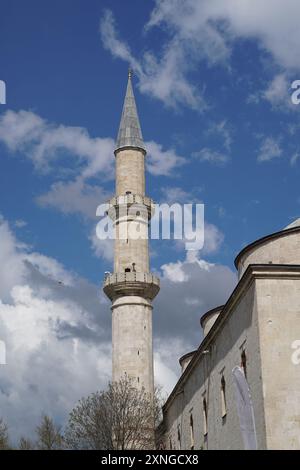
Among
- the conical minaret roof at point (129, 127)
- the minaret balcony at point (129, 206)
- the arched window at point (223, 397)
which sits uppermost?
the conical minaret roof at point (129, 127)

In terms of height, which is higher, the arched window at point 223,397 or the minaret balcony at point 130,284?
the minaret balcony at point 130,284

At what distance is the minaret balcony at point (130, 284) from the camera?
102ft

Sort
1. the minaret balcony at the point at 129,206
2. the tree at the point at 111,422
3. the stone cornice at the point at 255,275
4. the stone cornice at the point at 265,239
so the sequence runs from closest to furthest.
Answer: the stone cornice at the point at 255,275 → the stone cornice at the point at 265,239 → the tree at the point at 111,422 → the minaret balcony at the point at 129,206

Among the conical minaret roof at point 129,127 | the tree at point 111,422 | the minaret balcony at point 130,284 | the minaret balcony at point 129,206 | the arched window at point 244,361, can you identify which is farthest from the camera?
the conical minaret roof at point 129,127

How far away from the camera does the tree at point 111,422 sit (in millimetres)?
27484

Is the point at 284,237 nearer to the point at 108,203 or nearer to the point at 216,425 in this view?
the point at 216,425

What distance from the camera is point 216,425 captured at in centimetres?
2109

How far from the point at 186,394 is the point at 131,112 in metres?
15.2

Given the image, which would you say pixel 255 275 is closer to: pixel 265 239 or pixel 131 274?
pixel 265 239

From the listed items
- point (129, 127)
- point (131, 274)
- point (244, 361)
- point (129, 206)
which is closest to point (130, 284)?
point (131, 274)

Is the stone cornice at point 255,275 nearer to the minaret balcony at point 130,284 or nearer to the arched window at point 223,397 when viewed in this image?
the arched window at point 223,397

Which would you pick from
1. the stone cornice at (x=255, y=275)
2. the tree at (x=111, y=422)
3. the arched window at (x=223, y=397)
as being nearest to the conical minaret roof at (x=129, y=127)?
the tree at (x=111, y=422)

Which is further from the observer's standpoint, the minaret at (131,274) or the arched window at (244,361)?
the minaret at (131,274)

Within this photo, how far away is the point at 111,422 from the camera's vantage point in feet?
90.9
